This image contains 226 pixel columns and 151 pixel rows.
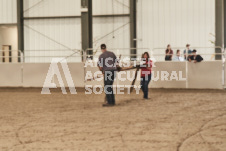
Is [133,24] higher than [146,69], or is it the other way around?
[133,24]

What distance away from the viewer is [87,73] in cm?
1902

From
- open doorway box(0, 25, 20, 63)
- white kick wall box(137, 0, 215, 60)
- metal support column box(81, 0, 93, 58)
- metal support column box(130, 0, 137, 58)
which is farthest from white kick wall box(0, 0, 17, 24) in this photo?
white kick wall box(137, 0, 215, 60)

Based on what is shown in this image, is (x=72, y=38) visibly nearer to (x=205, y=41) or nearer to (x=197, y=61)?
(x=205, y=41)

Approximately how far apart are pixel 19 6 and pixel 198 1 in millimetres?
11140

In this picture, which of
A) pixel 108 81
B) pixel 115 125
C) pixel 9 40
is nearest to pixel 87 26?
pixel 9 40

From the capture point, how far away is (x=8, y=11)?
2695cm

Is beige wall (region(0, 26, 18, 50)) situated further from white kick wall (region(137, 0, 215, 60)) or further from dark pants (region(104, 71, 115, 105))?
dark pants (region(104, 71, 115, 105))

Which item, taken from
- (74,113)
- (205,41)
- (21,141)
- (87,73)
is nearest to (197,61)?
(87,73)

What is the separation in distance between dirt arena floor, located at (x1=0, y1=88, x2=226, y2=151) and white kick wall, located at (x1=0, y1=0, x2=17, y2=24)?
1419 cm

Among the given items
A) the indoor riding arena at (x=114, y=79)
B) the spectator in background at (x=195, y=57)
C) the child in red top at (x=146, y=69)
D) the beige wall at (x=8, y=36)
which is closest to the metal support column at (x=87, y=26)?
the indoor riding arena at (x=114, y=79)

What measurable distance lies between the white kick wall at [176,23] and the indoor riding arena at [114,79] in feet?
0.19

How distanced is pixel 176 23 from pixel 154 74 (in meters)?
7.70
